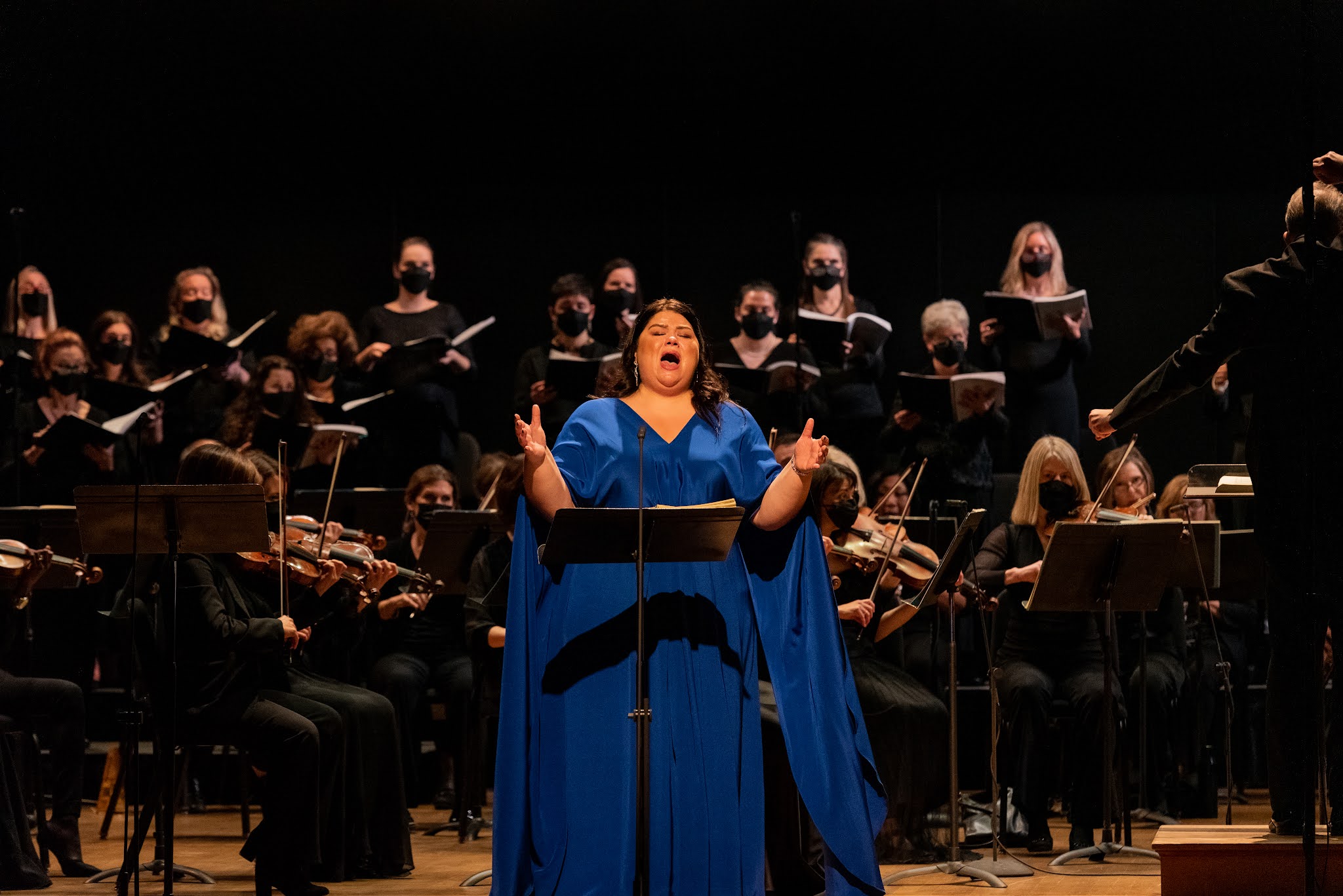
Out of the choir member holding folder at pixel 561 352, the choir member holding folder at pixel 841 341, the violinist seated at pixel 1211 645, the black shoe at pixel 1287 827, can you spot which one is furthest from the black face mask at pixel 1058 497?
the black shoe at pixel 1287 827

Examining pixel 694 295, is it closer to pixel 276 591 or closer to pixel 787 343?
pixel 787 343

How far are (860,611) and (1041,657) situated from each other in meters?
1.06

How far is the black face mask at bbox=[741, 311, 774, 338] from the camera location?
7.73m

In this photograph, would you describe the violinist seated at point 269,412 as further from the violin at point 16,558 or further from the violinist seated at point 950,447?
the violinist seated at point 950,447

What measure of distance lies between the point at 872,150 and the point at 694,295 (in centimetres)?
132

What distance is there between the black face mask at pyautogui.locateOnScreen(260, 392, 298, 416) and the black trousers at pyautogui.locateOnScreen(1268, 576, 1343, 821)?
15.6ft

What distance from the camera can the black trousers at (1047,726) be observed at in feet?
18.9

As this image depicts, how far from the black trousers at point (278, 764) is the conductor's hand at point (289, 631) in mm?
202

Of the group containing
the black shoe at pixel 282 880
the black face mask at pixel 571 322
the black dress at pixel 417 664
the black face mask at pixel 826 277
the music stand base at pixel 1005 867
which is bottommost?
the music stand base at pixel 1005 867

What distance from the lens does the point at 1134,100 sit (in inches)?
335

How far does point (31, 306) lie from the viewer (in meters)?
7.89

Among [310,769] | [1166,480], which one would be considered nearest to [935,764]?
[310,769]

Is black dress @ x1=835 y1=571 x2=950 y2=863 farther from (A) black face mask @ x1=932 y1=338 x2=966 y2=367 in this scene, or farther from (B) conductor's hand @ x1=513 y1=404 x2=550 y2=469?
(A) black face mask @ x1=932 y1=338 x2=966 y2=367

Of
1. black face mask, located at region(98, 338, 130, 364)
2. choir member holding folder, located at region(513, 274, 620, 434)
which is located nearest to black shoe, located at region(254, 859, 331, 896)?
choir member holding folder, located at region(513, 274, 620, 434)
